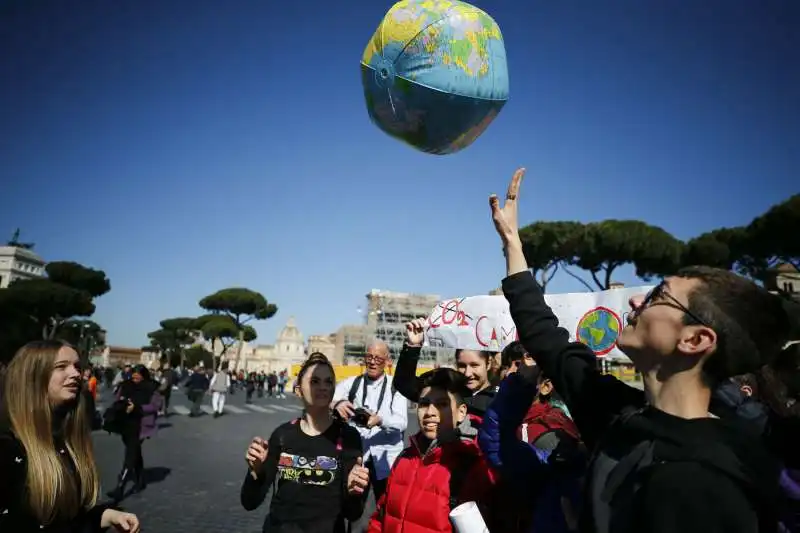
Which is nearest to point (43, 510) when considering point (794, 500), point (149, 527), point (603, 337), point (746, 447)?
point (746, 447)

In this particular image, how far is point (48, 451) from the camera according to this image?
2021 mm

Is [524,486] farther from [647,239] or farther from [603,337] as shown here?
[647,239]

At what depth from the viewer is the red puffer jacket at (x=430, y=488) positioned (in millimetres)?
2256

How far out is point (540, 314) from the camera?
1592mm

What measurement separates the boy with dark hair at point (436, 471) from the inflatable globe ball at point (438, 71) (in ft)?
4.49

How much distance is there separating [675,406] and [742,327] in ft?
0.83

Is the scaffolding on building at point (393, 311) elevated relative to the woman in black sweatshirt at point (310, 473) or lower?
elevated

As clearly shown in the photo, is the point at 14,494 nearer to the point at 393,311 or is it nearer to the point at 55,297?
the point at 55,297

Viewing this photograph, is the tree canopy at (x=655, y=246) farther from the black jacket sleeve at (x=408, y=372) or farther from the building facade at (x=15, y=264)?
the building facade at (x=15, y=264)

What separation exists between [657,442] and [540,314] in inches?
23.4

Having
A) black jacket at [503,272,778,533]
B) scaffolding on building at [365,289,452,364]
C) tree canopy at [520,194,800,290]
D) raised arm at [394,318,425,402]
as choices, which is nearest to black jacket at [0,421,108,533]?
raised arm at [394,318,425,402]

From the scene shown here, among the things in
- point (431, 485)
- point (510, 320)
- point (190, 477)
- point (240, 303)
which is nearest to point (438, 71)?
point (431, 485)

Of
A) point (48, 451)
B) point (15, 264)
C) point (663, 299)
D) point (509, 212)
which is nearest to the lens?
point (663, 299)

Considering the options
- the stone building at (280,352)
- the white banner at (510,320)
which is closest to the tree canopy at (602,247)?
the white banner at (510,320)
